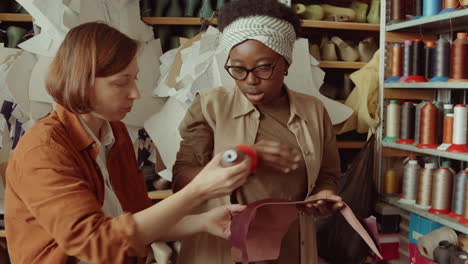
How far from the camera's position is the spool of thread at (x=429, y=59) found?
2.51 metres

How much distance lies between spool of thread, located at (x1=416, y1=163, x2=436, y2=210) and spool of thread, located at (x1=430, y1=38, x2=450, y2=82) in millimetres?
506

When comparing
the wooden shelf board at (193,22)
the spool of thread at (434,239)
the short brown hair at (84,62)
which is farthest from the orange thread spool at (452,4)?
the short brown hair at (84,62)

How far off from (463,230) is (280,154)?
1.44 metres

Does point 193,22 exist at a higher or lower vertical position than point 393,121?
higher

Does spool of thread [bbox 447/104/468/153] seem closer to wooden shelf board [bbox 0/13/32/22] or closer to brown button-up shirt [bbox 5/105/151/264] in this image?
brown button-up shirt [bbox 5/105/151/264]

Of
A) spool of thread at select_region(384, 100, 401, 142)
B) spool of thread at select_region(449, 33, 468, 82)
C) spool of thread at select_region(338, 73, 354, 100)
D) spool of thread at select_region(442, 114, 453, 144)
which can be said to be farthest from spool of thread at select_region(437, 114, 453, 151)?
spool of thread at select_region(338, 73, 354, 100)

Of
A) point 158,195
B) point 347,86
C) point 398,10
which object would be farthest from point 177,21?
point 398,10

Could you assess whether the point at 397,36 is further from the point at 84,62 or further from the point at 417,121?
the point at 84,62

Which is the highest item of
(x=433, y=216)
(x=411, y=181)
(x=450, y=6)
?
(x=450, y=6)

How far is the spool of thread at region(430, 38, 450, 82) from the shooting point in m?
2.40

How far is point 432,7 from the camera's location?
249cm

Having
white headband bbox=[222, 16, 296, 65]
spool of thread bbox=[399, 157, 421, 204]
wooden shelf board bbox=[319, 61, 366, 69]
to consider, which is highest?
white headband bbox=[222, 16, 296, 65]

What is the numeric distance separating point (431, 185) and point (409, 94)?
65 cm

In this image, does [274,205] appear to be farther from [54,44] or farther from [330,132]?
[54,44]
